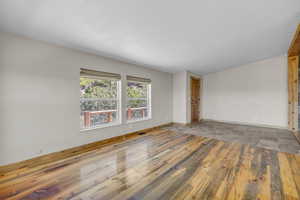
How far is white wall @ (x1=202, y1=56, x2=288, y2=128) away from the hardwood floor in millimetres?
2976

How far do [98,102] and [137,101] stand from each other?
52.9 inches

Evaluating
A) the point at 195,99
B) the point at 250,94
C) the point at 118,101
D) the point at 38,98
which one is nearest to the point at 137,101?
the point at 118,101

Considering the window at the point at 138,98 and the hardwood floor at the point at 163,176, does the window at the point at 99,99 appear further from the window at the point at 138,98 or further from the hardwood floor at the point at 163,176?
the hardwood floor at the point at 163,176

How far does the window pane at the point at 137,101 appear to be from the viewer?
4.11 metres

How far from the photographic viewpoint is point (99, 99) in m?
3.29

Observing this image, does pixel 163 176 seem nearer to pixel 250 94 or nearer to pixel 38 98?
pixel 38 98

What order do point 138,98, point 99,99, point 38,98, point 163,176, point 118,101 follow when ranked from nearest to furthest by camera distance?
point 163,176 → point 38,98 → point 99,99 → point 118,101 → point 138,98

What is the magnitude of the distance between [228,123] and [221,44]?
3.79m

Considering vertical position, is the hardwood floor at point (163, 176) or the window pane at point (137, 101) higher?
the window pane at point (137, 101)

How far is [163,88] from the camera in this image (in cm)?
525

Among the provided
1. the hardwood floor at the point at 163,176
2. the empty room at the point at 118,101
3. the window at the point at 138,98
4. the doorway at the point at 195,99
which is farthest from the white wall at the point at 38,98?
the doorway at the point at 195,99

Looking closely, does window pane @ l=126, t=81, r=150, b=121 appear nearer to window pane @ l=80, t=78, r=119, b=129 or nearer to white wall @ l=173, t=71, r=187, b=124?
window pane @ l=80, t=78, r=119, b=129

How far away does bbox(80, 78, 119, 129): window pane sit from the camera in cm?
307

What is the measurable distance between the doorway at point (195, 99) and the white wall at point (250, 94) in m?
0.39
